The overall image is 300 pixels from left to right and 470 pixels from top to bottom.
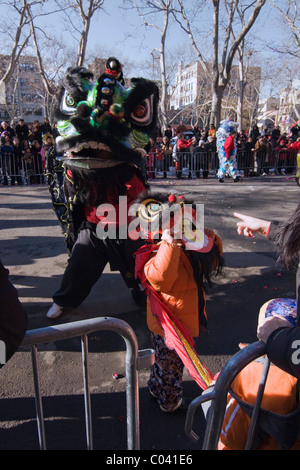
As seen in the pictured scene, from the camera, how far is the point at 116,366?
264 centimetres

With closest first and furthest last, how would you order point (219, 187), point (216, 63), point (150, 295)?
1. point (150, 295)
2. point (219, 187)
3. point (216, 63)

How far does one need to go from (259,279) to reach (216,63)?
43.9 feet

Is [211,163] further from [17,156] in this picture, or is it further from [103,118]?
[103,118]

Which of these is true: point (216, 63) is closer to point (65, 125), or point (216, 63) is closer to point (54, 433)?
point (65, 125)

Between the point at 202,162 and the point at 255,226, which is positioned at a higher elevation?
the point at 202,162

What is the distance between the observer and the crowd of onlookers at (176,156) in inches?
437

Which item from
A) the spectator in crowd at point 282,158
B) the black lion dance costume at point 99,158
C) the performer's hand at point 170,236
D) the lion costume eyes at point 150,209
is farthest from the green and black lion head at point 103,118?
the spectator in crowd at point 282,158

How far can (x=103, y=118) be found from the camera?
9.16 ft

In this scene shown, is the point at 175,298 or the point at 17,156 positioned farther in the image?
the point at 17,156

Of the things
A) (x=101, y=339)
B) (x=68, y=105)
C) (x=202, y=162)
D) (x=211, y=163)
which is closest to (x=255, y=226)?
(x=101, y=339)

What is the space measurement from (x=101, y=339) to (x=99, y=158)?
5.04 ft

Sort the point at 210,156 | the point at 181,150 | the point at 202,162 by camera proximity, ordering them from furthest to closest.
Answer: the point at 210,156 < the point at 181,150 < the point at 202,162

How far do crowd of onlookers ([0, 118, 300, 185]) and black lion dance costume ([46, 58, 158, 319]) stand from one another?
798 cm
